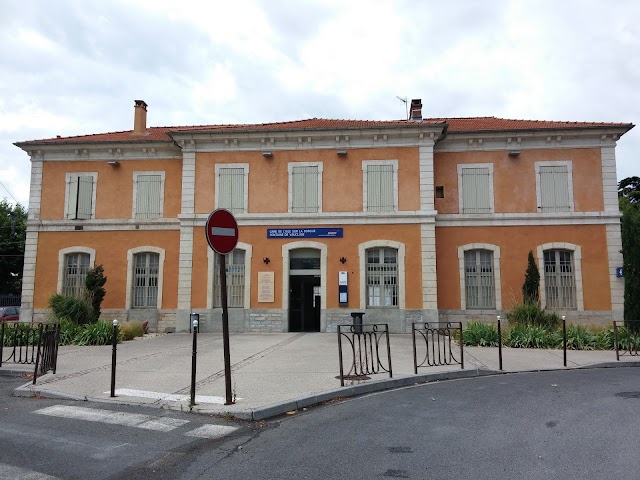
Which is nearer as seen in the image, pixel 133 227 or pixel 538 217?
pixel 538 217

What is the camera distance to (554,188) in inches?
671

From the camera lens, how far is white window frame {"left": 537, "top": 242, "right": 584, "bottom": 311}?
16.5 meters

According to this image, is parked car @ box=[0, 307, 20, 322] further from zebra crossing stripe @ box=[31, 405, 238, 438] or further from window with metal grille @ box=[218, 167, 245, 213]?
zebra crossing stripe @ box=[31, 405, 238, 438]

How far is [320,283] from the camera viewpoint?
1702 centimetres

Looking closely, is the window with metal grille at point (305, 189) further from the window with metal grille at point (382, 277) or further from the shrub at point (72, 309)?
the shrub at point (72, 309)

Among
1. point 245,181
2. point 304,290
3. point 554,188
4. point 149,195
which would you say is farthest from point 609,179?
point 149,195

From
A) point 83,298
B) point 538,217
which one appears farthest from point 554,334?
point 83,298

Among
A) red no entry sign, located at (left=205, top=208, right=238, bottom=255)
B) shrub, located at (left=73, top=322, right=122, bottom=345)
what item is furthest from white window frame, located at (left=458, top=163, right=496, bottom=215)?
red no entry sign, located at (left=205, top=208, right=238, bottom=255)

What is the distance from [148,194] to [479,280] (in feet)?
41.2

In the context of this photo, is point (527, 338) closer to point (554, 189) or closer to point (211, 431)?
point (554, 189)

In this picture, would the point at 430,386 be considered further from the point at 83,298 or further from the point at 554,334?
the point at 83,298

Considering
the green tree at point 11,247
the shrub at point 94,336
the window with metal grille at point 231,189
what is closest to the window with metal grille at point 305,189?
the window with metal grille at point 231,189

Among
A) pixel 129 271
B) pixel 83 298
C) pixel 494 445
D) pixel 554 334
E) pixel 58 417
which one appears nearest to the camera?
pixel 494 445

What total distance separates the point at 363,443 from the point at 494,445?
49.2 inches
